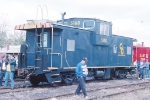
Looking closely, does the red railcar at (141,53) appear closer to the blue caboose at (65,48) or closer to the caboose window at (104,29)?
the blue caboose at (65,48)

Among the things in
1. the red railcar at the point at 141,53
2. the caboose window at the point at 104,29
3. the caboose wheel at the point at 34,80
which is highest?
the caboose window at the point at 104,29

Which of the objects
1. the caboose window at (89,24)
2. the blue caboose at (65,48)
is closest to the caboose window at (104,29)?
the blue caboose at (65,48)

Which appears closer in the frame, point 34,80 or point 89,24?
point 34,80

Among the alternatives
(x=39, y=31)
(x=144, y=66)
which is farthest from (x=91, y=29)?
(x=144, y=66)

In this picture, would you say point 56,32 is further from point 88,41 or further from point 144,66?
point 144,66

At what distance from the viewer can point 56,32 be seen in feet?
45.5

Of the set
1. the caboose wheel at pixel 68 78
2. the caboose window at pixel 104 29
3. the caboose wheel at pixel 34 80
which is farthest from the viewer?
the caboose window at pixel 104 29

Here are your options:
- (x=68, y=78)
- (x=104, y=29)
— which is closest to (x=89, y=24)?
(x=104, y=29)

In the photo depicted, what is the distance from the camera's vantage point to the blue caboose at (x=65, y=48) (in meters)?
13.3

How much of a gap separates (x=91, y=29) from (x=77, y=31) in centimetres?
152

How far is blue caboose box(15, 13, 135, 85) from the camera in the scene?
13299mm

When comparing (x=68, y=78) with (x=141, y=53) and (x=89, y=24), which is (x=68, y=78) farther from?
(x=141, y=53)

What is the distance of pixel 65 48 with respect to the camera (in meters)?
14.1

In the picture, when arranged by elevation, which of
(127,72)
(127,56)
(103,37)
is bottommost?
(127,72)
